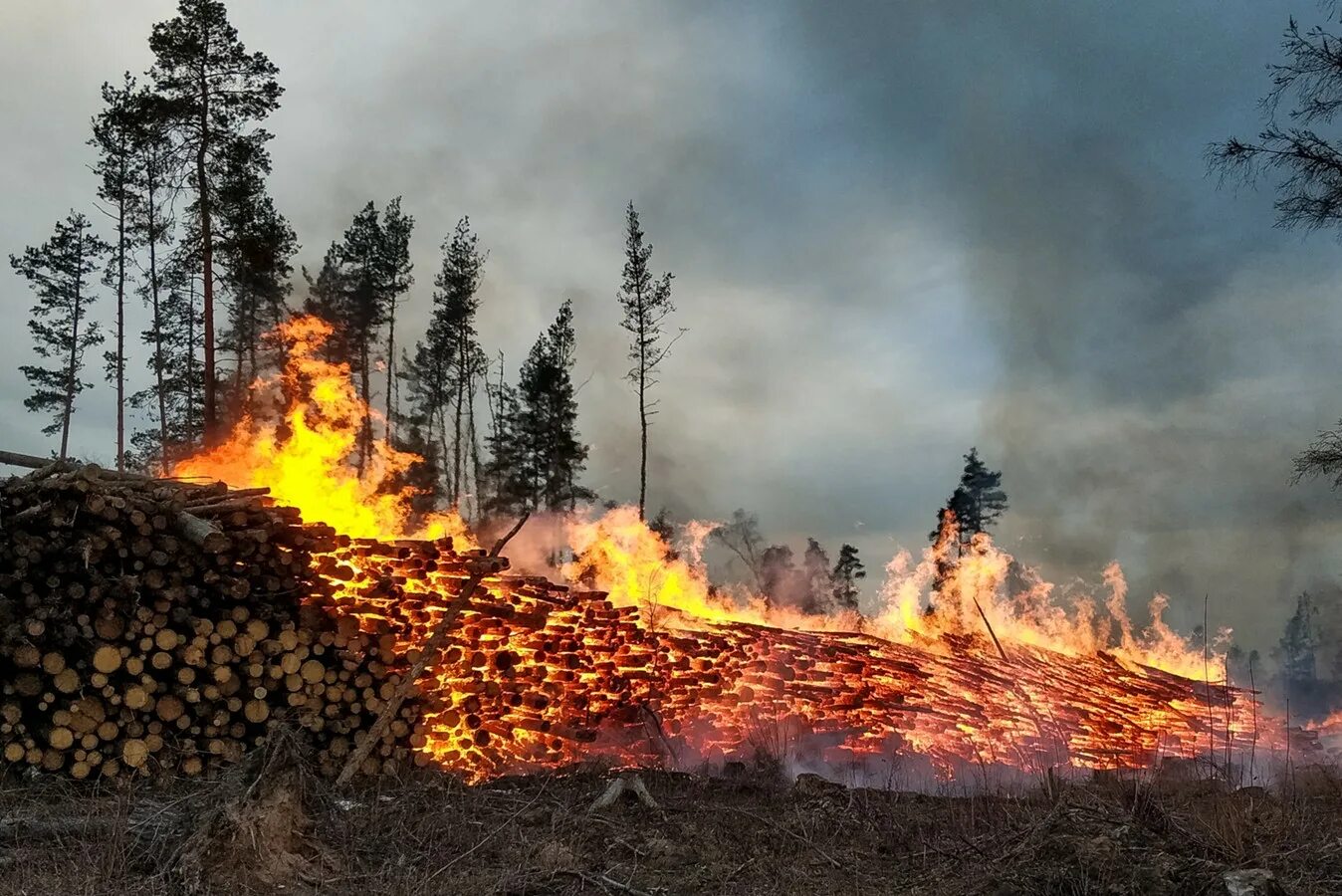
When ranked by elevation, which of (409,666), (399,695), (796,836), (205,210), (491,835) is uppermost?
(205,210)

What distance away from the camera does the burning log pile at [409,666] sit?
8.01 m

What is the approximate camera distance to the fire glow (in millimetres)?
10406

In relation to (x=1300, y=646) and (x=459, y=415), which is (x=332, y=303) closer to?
(x=459, y=415)

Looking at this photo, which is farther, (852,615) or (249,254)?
(249,254)

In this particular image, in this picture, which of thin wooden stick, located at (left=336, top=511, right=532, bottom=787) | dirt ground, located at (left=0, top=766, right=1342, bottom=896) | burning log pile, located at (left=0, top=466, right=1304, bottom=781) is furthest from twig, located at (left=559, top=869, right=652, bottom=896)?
burning log pile, located at (left=0, top=466, right=1304, bottom=781)

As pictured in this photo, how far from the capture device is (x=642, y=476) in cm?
2933

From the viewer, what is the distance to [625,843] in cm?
711

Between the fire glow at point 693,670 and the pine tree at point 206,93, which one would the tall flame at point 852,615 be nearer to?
the fire glow at point 693,670

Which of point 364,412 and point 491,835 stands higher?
point 364,412

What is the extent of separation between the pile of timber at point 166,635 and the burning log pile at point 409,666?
0.02 metres

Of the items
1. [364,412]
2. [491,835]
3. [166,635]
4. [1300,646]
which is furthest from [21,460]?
[1300,646]

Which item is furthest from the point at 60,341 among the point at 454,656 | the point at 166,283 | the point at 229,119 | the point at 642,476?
the point at 454,656

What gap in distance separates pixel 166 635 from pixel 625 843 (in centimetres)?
464

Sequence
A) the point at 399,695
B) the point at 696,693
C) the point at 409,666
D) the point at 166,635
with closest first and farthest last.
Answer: the point at 166,635, the point at 399,695, the point at 409,666, the point at 696,693
